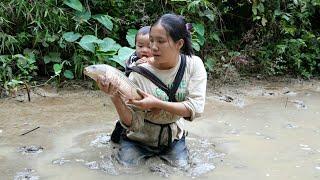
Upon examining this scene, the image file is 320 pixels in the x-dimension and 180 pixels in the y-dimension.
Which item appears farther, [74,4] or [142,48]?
[74,4]

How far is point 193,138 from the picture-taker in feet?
14.7

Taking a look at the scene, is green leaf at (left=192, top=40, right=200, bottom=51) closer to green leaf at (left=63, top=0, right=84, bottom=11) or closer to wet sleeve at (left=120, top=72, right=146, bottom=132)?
green leaf at (left=63, top=0, right=84, bottom=11)

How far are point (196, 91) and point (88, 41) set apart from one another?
2764 mm

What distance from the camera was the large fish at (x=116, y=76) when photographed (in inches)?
128

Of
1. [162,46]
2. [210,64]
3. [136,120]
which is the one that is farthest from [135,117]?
[210,64]

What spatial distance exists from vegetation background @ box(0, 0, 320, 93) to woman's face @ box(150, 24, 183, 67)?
8.15 ft

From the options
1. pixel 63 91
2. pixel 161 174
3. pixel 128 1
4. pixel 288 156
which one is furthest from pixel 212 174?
pixel 128 1

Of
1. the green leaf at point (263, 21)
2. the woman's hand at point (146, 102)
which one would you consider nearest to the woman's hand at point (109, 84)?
the woman's hand at point (146, 102)

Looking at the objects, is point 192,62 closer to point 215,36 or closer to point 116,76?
point 116,76

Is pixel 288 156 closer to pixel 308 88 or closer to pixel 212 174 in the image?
pixel 212 174

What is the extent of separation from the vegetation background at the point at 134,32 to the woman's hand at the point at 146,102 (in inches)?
102

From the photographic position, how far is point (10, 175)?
351 cm

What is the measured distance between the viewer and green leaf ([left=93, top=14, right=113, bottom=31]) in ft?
21.0

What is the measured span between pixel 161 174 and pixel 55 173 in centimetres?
73
